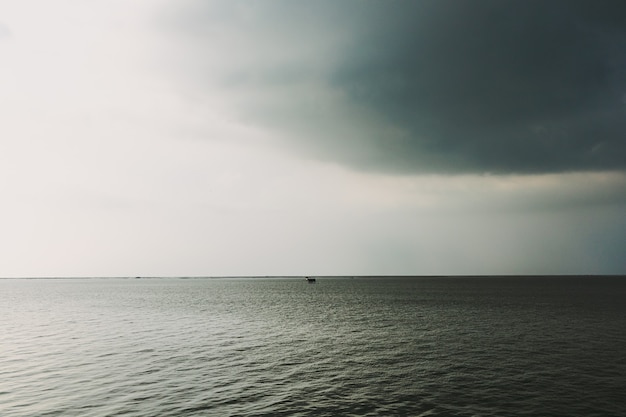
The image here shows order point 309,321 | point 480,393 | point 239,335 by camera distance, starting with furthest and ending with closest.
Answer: point 309,321 < point 239,335 < point 480,393

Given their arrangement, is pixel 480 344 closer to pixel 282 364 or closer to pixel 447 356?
pixel 447 356

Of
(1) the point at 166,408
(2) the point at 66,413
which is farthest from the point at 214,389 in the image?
(2) the point at 66,413

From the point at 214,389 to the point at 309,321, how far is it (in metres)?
49.4

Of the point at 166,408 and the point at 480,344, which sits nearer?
the point at 166,408

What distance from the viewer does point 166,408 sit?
88.1 ft

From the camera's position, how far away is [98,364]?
40.6 metres

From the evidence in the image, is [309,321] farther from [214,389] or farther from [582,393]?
[582,393]

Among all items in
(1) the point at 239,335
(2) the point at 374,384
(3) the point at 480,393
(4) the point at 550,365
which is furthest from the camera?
(1) the point at 239,335

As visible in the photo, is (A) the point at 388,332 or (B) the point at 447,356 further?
(A) the point at 388,332

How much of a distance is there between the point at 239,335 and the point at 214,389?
3004 cm

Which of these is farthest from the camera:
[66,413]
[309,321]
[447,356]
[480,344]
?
[309,321]

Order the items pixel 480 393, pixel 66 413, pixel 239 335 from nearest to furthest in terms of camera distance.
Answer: pixel 66 413 → pixel 480 393 → pixel 239 335

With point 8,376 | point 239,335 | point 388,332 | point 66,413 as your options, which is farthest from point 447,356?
point 8,376

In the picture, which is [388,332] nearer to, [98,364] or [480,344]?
[480,344]
